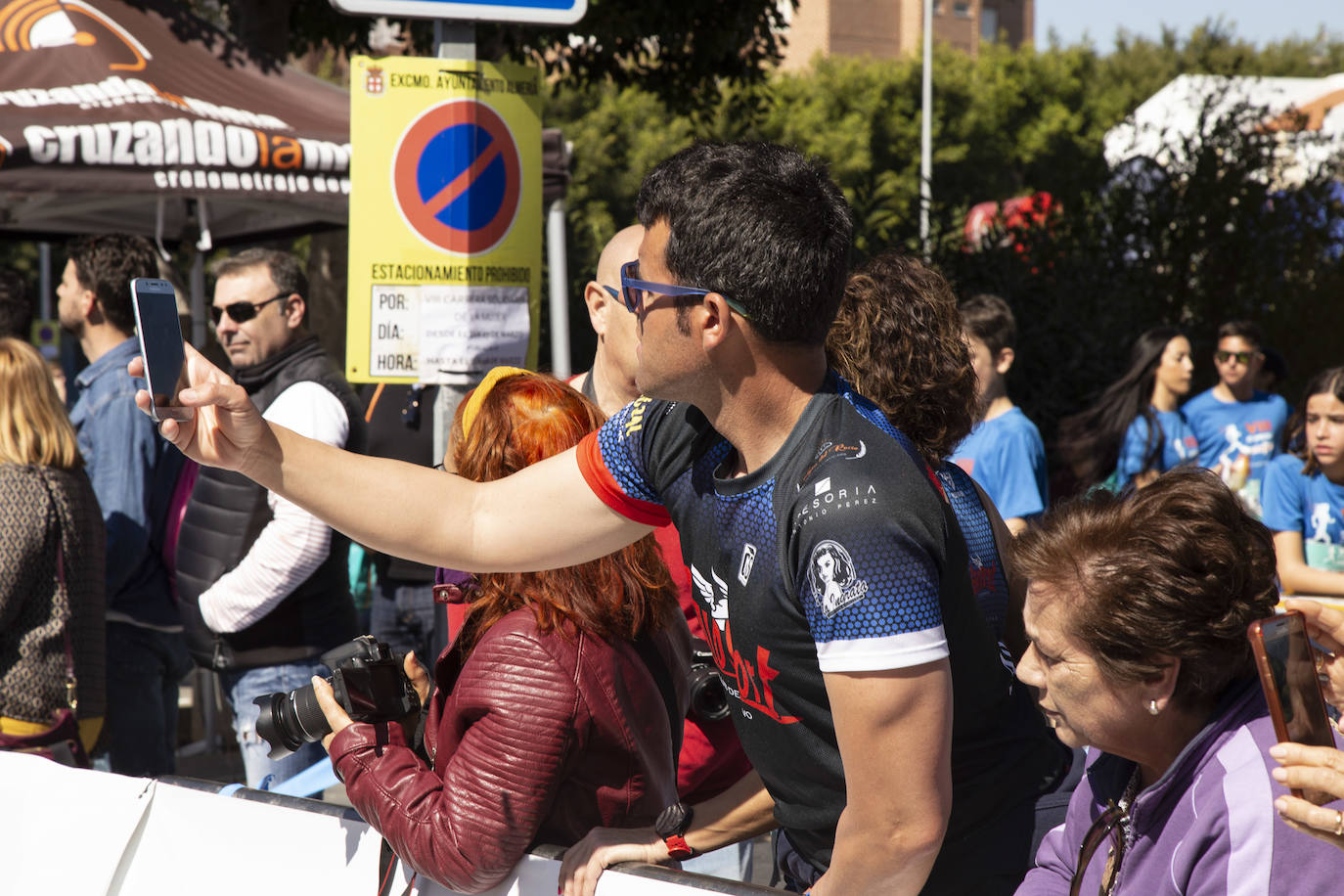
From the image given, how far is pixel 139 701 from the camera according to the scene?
14.6 feet

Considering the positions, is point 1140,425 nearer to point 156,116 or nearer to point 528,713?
point 156,116

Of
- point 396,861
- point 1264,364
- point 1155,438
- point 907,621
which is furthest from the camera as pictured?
point 1264,364

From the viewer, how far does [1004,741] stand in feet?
6.59

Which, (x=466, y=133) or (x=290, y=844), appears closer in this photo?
(x=290, y=844)

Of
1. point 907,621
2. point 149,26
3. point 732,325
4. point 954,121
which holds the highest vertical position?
point 954,121

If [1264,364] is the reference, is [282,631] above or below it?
below

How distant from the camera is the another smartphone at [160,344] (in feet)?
6.10

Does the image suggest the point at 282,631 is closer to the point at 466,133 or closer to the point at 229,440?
the point at 466,133

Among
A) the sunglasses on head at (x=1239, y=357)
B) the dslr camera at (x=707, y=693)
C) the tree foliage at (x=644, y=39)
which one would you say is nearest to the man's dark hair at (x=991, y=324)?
the dslr camera at (x=707, y=693)

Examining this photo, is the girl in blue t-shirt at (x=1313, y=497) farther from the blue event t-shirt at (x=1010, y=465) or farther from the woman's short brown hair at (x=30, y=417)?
the woman's short brown hair at (x=30, y=417)

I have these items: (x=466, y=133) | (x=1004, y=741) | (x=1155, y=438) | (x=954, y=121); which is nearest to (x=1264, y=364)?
(x=1155, y=438)

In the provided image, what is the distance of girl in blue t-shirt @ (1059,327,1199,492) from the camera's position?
21.1 ft

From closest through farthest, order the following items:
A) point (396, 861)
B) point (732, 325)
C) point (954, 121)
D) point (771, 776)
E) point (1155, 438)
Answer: point (732, 325) < point (771, 776) < point (396, 861) < point (1155, 438) < point (954, 121)

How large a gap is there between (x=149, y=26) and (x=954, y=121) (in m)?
33.8
